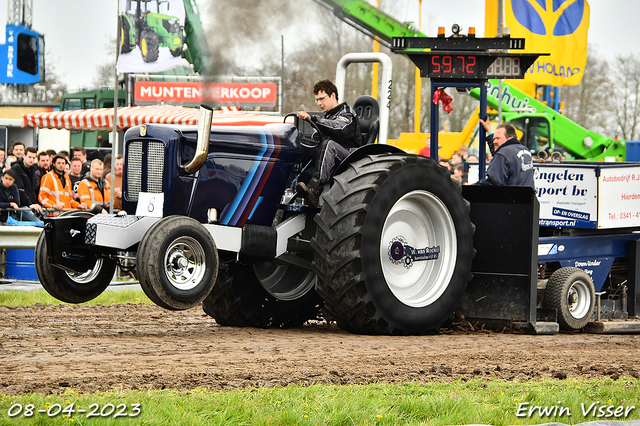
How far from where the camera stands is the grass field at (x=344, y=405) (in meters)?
3.80

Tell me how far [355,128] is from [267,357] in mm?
2399

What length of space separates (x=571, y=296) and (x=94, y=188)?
7384 mm

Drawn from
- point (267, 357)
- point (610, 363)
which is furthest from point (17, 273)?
point (610, 363)

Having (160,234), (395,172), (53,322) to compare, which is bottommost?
(53,322)

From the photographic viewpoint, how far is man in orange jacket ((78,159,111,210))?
12.5 m

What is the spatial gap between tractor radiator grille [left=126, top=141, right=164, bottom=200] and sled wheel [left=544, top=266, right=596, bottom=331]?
12.7 feet

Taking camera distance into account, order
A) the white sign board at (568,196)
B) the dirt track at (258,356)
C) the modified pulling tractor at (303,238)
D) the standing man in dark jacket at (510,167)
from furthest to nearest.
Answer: the white sign board at (568,196), the standing man in dark jacket at (510,167), the modified pulling tractor at (303,238), the dirt track at (258,356)

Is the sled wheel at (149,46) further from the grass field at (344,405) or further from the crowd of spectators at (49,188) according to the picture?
the grass field at (344,405)

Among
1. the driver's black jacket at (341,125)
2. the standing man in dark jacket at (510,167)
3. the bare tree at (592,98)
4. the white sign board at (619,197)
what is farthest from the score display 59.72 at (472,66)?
the bare tree at (592,98)

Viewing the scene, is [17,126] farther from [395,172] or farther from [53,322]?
[395,172]

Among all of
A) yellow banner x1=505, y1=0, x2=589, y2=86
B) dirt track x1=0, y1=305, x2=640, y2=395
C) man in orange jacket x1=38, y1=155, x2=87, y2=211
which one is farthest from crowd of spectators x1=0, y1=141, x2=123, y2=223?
yellow banner x1=505, y1=0, x2=589, y2=86

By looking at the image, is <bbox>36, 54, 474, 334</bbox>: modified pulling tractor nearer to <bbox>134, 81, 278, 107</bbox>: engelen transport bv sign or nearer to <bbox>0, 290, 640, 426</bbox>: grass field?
<bbox>0, 290, 640, 426</bbox>: grass field

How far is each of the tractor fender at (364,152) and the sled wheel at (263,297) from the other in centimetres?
129

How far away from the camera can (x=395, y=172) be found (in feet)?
23.0
